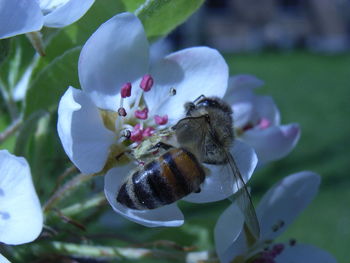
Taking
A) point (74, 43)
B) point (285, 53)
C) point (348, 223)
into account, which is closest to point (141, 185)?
point (74, 43)

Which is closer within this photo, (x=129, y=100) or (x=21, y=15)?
(x=21, y=15)

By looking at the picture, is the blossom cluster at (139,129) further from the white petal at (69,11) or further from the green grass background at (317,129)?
the green grass background at (317,129)

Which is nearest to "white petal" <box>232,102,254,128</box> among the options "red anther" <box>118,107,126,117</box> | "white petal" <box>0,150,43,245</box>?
"red anther" <box>118,107,126,117</box>

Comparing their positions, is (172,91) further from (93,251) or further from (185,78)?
(93,251)

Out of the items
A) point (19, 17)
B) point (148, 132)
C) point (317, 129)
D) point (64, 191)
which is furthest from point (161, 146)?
point (317, 129)

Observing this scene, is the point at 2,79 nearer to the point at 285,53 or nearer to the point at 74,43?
the point at 74,43

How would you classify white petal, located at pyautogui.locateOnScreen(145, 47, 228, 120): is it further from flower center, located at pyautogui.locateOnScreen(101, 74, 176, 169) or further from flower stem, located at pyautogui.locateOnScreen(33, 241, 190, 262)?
flower stem, located at pyautogui.locateOnScreen(33, 241, 190, 262)

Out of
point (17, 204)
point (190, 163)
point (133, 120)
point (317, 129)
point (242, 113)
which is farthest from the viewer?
point (317, 129)
